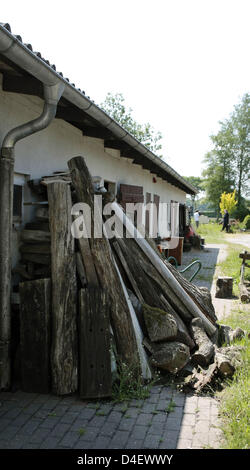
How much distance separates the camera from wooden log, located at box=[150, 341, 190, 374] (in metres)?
4.11

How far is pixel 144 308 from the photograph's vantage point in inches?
178

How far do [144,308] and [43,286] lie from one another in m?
1.25

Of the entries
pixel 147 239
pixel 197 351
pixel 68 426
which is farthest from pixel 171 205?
pixel 68 426

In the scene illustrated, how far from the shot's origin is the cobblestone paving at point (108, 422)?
119 inches

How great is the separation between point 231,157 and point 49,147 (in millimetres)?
47352

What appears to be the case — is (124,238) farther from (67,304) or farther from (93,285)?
(67,304)

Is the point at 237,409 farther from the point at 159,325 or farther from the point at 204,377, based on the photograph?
the point at 159,325

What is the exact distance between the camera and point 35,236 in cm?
437

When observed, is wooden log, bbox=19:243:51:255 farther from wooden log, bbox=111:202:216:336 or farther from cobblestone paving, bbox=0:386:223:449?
cobblestone paving, bbox=0:386:223:449

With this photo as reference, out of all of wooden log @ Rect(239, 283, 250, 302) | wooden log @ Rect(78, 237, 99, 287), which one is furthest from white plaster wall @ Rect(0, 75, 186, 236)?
wooden log @ Rect(239, 283, 250, 302)

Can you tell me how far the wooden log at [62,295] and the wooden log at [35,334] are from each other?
65 millimetres

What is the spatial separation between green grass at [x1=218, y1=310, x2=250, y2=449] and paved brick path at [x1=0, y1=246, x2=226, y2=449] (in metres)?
0.08

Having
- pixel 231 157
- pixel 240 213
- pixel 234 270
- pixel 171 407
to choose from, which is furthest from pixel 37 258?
pixel 231 157

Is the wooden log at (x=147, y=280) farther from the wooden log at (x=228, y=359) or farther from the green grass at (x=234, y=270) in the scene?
the green grass at (x=234, y=270)
